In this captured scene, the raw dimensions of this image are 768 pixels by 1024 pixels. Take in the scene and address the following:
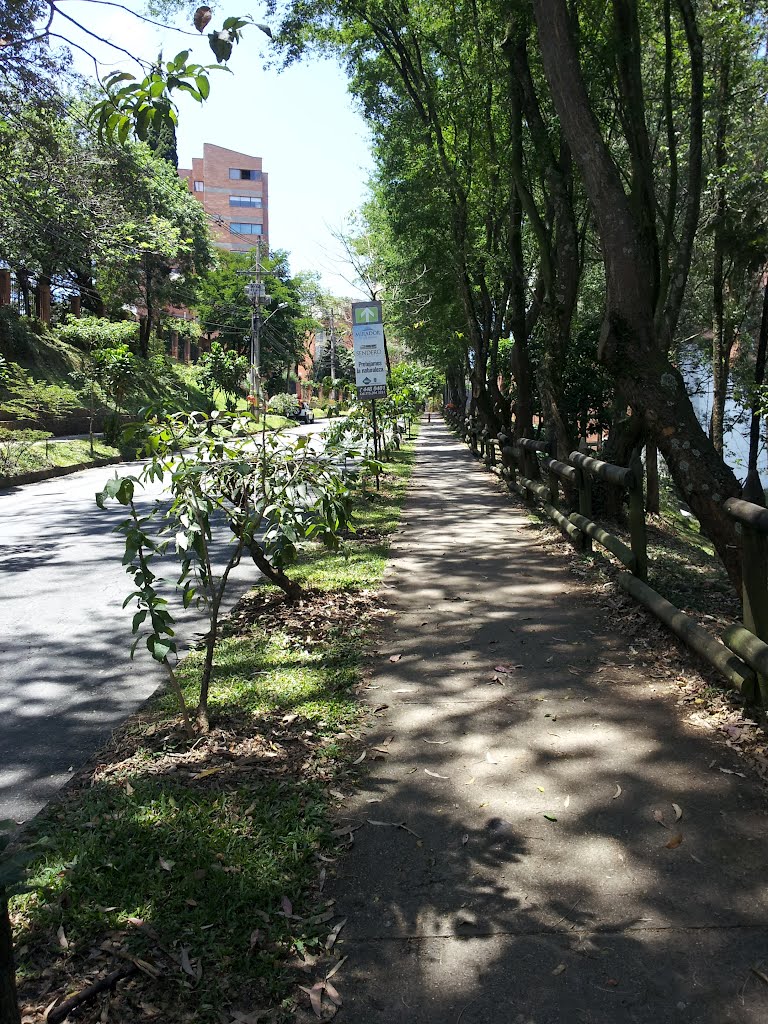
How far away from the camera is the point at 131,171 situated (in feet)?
57.0

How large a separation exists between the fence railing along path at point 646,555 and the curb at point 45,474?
1139 cm

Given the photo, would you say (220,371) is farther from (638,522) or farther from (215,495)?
(215,495)

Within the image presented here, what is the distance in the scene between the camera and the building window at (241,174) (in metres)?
99.3

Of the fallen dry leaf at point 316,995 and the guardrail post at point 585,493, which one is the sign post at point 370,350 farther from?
the fallen dry leaf at point 316,995

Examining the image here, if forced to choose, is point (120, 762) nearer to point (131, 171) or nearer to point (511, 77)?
point (511, 77)

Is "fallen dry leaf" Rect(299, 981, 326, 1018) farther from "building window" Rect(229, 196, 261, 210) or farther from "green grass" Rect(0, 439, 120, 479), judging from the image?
"building window" Rect(229, 196, 261, 210)

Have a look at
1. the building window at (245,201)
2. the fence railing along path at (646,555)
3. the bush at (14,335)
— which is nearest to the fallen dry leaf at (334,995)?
the fence railing along path at (646,555)

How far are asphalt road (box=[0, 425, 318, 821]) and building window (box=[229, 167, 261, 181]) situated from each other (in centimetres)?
9733

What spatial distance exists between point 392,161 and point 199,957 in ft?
73.5

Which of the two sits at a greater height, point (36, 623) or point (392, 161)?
point (392, 161)

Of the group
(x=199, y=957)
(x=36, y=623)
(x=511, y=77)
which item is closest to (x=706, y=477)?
(x=199, y=957)

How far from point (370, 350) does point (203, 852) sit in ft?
42.5

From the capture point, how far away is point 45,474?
1984 cm

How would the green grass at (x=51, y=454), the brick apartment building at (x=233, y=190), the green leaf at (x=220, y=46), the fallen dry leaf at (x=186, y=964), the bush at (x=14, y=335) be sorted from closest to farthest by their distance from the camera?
the fallen dry leaf at (x=186, y=964), the green leaf at (x=220, y=46), the green grass at (x=51, y=454), the bush at (x=14, y=335), the brick apartment building at (x=233, y=190)
